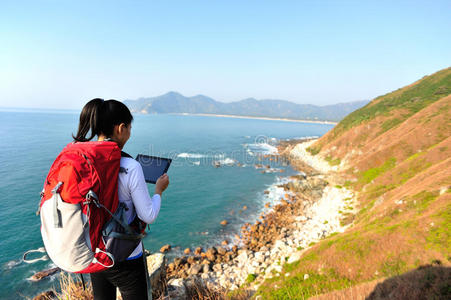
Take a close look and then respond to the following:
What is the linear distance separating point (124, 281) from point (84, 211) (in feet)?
3.43

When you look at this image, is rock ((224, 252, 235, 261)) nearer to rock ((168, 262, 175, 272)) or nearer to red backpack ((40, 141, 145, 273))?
rock ((168, 262, 175, 272))

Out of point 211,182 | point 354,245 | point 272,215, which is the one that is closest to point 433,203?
point 354,245

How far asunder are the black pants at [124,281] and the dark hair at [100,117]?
128 centimetres

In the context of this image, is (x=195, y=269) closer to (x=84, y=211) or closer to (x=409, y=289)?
(x=409, y=289)

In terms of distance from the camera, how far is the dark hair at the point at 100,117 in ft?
6.36

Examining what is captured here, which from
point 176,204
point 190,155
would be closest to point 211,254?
point 176,204

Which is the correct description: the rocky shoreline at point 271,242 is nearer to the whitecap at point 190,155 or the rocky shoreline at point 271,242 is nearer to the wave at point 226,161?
the wave at point 226,161

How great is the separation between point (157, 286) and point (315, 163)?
42.2 meters

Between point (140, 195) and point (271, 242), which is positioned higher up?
point (140, 195)

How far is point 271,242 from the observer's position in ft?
56.7

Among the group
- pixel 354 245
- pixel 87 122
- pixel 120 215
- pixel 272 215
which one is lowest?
pixel 272 215

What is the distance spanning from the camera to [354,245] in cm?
1019

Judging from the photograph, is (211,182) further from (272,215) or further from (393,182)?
(393,182)

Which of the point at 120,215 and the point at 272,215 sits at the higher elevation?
the point at 120,215
